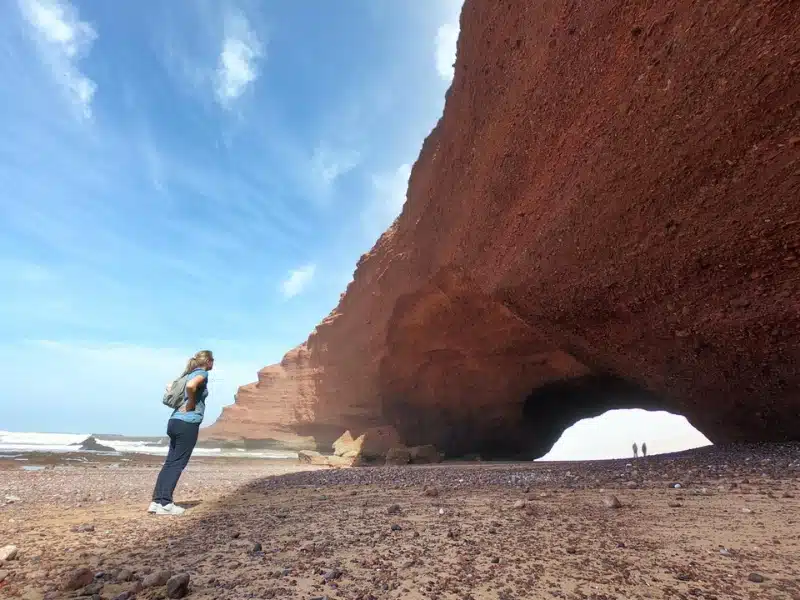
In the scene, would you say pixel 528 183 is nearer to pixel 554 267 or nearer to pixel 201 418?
pixel 554 267

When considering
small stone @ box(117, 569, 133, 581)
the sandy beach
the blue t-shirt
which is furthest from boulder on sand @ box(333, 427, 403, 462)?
small stone @ box(117, 569, 133, 581)

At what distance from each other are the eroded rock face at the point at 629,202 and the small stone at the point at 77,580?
20.6 ft

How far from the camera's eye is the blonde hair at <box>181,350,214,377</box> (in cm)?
463

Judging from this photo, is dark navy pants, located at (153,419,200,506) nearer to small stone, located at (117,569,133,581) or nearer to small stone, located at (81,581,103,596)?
small stone, located at (117,569,133,581)

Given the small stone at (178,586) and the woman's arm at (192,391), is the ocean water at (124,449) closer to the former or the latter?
the woman's arm at (192,391)

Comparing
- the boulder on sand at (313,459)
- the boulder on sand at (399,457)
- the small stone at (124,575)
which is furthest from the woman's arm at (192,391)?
the boulder on sand at (313,459)

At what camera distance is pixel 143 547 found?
273cm

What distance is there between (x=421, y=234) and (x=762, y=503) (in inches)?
359

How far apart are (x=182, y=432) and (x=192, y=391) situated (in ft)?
1.40

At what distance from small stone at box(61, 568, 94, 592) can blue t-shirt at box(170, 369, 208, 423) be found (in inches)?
95.4

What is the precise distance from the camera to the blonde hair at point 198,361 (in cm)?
463

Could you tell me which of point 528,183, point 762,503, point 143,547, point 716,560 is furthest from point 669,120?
point 143,547

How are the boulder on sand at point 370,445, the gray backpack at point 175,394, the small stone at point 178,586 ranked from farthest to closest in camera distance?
1. the boulder on sand at point 370,445
2. the gray backpack at point 175,394
3. the small stone at point 178,586

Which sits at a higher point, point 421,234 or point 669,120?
point 421,234
